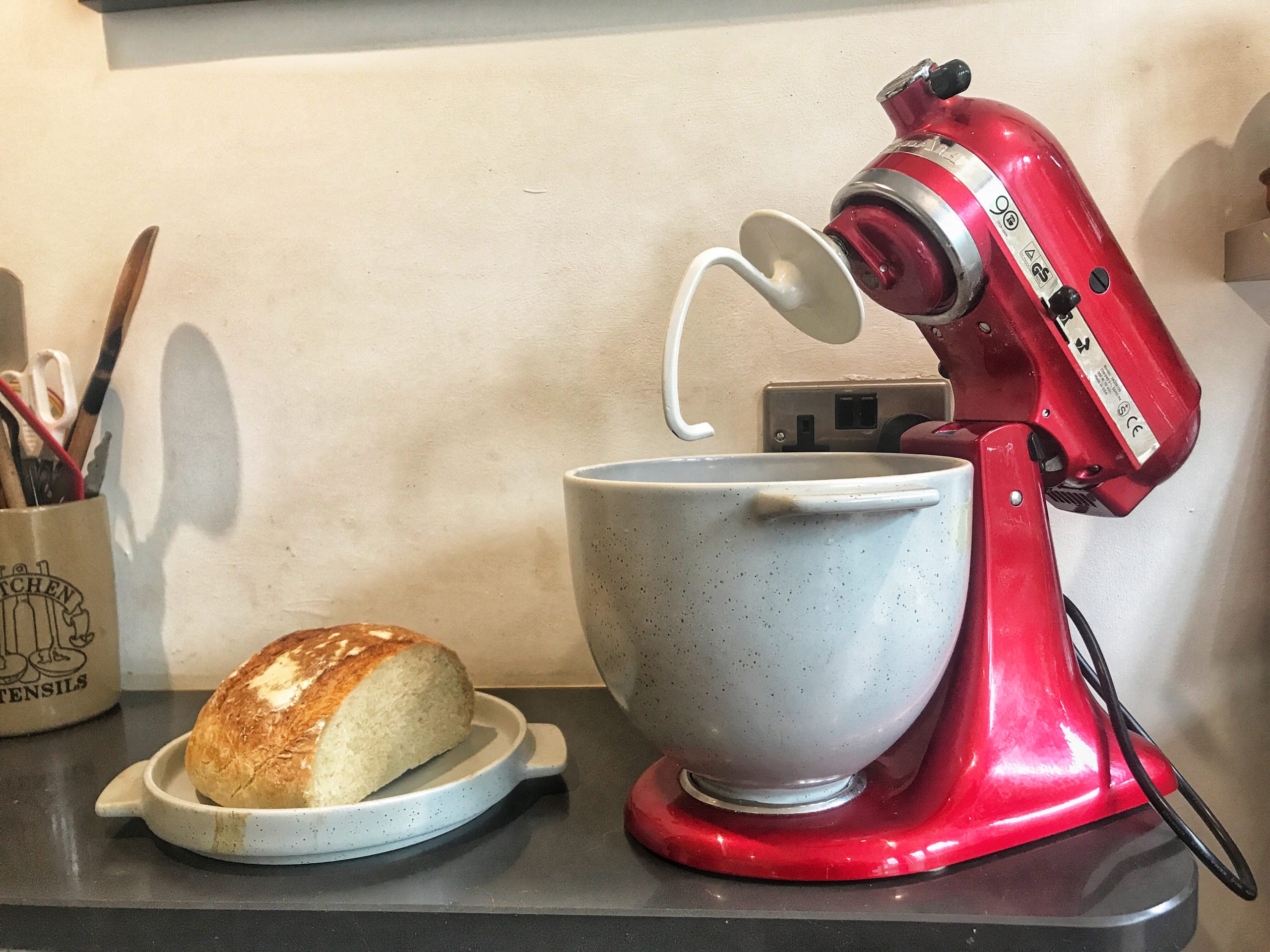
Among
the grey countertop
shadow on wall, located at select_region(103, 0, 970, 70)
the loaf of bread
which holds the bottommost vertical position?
the grey countertop

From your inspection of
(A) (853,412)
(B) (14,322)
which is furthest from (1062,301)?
(B) (14,322)

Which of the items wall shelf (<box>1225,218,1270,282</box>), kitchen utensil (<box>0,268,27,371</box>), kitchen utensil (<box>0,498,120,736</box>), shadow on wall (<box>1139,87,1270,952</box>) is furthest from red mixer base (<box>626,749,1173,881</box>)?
kitchen utensil (<box>0,268,27,371</box>)

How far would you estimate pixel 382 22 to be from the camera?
756 millimetres

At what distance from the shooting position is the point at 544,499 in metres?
0.77

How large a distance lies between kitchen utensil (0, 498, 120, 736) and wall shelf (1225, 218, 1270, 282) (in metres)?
0.90

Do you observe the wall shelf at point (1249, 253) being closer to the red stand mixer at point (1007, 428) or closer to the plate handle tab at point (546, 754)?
the red stand mixer at point (1007, 428)

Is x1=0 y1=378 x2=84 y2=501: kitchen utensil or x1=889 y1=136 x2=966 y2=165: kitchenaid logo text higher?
x1=889 y1=136 x2=966 y2=165: kitchenaid logo text

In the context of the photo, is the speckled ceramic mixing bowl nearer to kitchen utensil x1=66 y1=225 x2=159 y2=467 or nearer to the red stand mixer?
the red stand mixer

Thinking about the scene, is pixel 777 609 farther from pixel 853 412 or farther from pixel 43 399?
pixel 43 399

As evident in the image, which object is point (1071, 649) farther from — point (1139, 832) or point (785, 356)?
point (785, 356)

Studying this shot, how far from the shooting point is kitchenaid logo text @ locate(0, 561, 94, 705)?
69 centimetres

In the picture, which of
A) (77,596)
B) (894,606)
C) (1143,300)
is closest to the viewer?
(894,606)

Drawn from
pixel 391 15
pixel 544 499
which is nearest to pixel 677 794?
pixel 544 499

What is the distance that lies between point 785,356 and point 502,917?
47 cm
